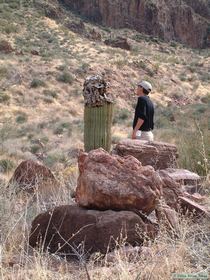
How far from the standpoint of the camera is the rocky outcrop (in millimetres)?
57562

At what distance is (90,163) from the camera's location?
4.32 metres

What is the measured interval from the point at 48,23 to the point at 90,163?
39.7 metres

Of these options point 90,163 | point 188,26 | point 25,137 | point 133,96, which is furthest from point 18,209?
point 188,26

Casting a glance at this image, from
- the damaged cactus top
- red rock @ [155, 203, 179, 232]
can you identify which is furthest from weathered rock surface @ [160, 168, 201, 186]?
the damaged cactus top

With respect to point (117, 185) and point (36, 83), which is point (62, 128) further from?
point (117, 185)

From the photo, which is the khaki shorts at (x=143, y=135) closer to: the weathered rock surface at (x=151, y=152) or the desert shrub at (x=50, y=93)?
the weathered rock surface at (x=151, y=152)

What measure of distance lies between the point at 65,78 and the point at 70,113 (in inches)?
183

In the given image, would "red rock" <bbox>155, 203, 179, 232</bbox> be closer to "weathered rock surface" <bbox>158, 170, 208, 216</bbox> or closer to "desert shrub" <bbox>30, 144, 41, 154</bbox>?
"weathered rock surface" <bbox>158, 170, 208, 216</bbox>

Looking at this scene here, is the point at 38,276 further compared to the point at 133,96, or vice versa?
the point at 133,96

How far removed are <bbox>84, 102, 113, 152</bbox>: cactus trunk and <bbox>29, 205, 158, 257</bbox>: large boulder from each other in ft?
12.3

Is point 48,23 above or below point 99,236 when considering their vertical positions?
above

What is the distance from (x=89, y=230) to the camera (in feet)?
12.7

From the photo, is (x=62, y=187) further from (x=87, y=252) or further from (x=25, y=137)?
(x=25, y=137)

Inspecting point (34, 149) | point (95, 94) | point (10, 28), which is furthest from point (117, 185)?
point (10, 28)
